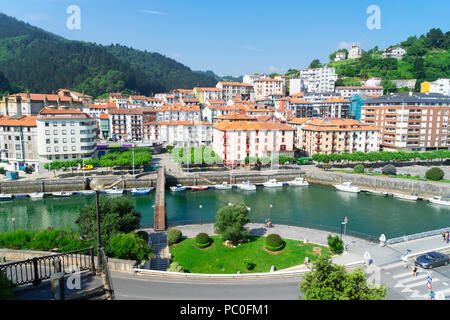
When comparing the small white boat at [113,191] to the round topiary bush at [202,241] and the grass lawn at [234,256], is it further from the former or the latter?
the round topiary bush at [202,241]

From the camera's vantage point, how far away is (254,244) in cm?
2684

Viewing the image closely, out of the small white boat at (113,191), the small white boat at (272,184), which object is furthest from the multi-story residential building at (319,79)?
the small white boat at (113,191)

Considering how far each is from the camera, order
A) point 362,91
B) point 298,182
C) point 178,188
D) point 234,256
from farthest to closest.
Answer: point 362,91 → point 298,182 → point 178,188 → point 234,256

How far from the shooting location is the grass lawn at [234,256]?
922 inches

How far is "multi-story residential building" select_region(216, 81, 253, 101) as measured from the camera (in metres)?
134

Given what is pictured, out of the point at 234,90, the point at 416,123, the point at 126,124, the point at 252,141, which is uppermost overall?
the point at 234,90

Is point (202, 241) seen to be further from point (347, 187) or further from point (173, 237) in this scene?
Answer: point (347, 187)

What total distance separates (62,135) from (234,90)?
87807mm

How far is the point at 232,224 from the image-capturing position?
26.7 m

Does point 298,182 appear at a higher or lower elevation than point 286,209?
higher

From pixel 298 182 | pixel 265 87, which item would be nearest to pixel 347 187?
pixel 298 182

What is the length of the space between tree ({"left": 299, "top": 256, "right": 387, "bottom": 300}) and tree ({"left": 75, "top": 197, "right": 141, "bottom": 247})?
1414cm
